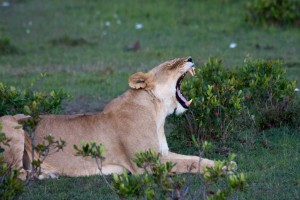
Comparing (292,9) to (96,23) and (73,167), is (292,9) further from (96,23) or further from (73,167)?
(73,167)

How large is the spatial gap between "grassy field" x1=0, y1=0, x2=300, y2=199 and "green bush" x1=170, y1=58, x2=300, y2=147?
19 cm

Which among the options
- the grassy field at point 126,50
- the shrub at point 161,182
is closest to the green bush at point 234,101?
the grassy field at point 126,50

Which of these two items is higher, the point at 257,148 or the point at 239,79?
the point at 239,79

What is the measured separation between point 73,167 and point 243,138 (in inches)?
78.6

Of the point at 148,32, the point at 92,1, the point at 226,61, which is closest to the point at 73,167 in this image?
the point at 226,61

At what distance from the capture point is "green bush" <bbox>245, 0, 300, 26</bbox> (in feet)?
46.4

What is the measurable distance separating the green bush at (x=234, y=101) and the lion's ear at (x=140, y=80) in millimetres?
821

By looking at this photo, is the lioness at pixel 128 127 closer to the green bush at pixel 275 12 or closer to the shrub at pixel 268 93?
the shrub at pixel 268 93

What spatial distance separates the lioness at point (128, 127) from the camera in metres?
6.36

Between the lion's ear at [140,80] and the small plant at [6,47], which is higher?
the lion's ear at [140,80]

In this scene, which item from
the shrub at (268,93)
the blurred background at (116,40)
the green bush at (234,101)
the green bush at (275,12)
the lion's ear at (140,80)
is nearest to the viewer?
the lion's ear at (140,80)

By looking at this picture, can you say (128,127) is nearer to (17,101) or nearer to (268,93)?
(17,101)

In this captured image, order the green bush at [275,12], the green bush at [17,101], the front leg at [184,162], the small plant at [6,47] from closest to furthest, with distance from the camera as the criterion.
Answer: the front leg at [184,162] < the green bush at [17,101] < the small plant at [6,47] < the green bush at [275,12]

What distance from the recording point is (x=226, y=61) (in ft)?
38.5
